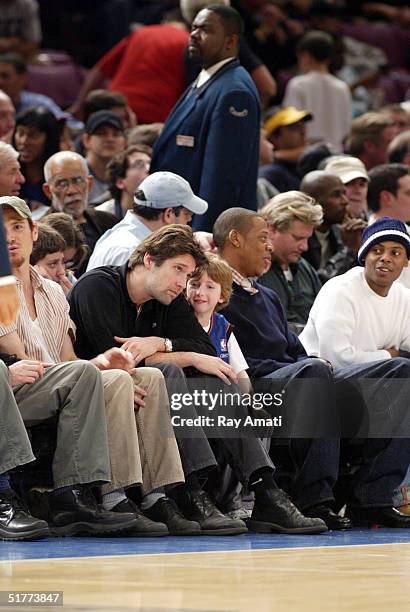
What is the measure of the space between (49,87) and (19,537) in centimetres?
712

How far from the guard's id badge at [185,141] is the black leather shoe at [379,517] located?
215 centimetres

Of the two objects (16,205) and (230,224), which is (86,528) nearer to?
(16,205)

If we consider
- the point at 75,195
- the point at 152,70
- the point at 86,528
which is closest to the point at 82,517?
the point at 86,528

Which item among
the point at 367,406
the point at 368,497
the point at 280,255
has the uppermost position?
the point at 280,255

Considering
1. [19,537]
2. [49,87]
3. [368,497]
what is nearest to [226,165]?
[368,497]

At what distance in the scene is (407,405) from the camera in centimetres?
657

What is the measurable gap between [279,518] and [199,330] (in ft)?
2.81

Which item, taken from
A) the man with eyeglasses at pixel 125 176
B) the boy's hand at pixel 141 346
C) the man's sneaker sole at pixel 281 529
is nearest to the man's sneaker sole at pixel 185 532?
the man's sneaker sole at pixel 281 529

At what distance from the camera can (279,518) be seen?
607 centimetres

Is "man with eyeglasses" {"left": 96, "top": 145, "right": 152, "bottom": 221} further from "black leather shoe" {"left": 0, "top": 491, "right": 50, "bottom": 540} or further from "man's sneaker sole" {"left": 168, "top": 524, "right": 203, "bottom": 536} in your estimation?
"black leather shoe" {"left": 0, "top": 491, "right": 50, "bottom": 540}

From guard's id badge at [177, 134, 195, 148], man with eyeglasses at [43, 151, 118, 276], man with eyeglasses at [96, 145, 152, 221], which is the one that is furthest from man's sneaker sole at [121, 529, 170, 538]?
guard's id badge at [177, 134, 195, 148]

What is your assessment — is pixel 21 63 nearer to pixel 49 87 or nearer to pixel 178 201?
pixel 49 87

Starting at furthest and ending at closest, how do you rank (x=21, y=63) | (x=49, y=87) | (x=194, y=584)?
(x=49, y=87) → (x=21, y=63) → (x=194, y=584)

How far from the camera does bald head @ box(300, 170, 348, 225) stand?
27.6 ft
